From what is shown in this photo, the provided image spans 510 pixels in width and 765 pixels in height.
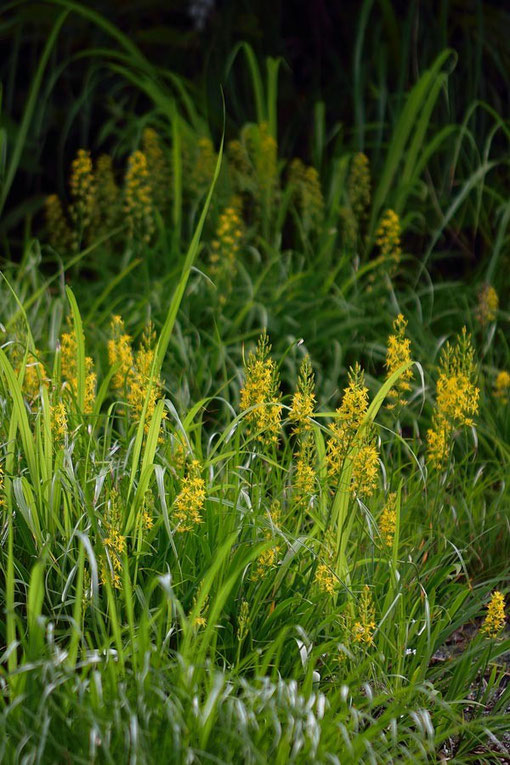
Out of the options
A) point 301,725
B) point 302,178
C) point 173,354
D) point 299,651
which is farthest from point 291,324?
point 301,725

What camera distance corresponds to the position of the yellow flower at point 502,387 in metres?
3.37

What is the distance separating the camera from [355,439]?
2.20m

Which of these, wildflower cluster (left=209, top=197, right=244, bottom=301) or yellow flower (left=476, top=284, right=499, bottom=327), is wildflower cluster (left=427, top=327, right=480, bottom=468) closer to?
yellow flower (left=476, top=284, right=499, bottom=327)

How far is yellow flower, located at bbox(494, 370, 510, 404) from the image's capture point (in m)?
3.37

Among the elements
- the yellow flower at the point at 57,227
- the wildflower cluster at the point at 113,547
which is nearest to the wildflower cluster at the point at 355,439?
the wildflower cluster at the point at 113,547

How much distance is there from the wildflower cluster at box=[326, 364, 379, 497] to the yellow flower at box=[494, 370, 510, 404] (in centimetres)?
124

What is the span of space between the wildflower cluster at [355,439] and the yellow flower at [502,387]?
124 centimetres

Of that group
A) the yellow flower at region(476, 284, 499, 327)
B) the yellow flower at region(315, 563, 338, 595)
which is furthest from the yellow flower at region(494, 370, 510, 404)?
the yellow flower at region(315, 563, 338, 595)

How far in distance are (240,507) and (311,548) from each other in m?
0.18

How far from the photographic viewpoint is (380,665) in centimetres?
220

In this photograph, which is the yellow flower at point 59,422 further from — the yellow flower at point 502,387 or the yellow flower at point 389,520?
the yellow flower at point 502,387

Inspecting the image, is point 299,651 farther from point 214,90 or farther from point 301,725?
point 214,90

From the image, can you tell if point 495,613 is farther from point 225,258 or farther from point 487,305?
point 225,258

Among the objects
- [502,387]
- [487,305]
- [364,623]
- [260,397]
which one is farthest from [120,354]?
[487,305]
